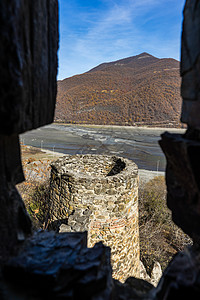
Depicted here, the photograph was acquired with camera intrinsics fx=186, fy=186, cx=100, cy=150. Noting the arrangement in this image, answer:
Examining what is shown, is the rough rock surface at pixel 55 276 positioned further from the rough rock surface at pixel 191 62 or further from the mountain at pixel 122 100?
the mountain at pixel 122 100

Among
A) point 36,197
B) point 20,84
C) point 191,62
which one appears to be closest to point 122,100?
point 36,197

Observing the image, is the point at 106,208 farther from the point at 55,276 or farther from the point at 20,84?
the point at 20,84

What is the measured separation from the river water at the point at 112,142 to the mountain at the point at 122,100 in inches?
89.6

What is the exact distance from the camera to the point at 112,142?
2292 cm

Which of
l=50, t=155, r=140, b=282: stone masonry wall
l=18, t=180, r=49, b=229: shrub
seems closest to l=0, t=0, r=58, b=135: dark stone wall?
l=50, t=155, r=140, b=282: stone masonry wall

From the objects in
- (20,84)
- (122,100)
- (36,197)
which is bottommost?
(36,197)

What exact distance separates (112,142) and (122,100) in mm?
6601

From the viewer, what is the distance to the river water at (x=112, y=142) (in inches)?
715

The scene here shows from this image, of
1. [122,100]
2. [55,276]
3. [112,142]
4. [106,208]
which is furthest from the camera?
[112,142]

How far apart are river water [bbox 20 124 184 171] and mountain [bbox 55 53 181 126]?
2.27 meters

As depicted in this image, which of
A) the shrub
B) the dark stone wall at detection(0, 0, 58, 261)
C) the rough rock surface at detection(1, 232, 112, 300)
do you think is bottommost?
the shrub

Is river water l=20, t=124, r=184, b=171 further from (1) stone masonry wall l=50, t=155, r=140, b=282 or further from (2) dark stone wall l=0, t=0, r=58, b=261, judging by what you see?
(2) dark stone wall l=0, t=0, r=58, b=261

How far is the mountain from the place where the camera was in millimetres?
11859

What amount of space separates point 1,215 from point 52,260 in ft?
1.91
